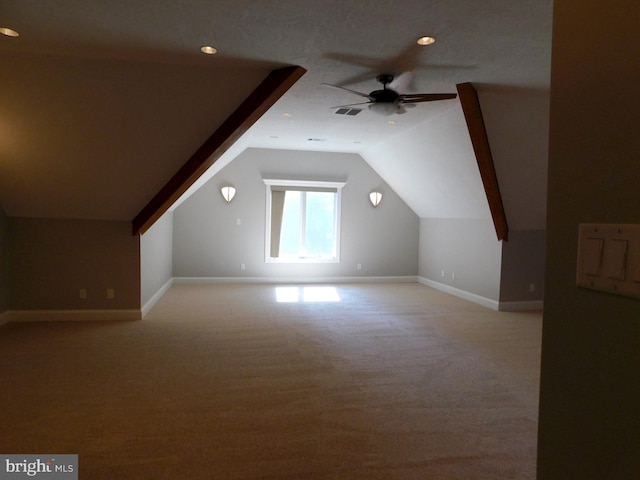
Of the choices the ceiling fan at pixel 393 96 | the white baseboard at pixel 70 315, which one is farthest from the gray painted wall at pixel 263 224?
the ceiling fan at pixel 393 96

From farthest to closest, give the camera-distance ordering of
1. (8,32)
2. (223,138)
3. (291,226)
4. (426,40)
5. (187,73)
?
(291,226)
(223,138)
(187,73)
(426,40)
(8,32)

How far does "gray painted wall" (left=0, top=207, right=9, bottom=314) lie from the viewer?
4340mm

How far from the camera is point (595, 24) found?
2.32 feet

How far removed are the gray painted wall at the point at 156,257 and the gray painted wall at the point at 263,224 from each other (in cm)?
34

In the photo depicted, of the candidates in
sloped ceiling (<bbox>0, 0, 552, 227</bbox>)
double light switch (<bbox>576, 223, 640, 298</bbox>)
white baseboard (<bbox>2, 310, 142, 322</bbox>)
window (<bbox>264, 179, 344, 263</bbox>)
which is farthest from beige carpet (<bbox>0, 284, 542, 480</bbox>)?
window (<bbox>264, 179, 344, 263</bbox>)

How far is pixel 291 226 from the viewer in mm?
7750

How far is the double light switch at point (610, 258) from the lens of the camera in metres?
0.64

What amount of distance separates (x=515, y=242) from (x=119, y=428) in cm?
545

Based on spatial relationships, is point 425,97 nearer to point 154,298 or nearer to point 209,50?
point 209,50

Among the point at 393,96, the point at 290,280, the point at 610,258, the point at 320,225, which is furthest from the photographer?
the point at 320,225

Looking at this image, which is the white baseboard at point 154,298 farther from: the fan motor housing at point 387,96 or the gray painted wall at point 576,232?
the gray painted wall at point 576,232

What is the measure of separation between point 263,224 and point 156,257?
7.53ft

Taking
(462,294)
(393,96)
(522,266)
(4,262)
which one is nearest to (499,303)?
(522,266)

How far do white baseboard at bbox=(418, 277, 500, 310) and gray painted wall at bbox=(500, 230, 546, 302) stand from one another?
0.19 m
